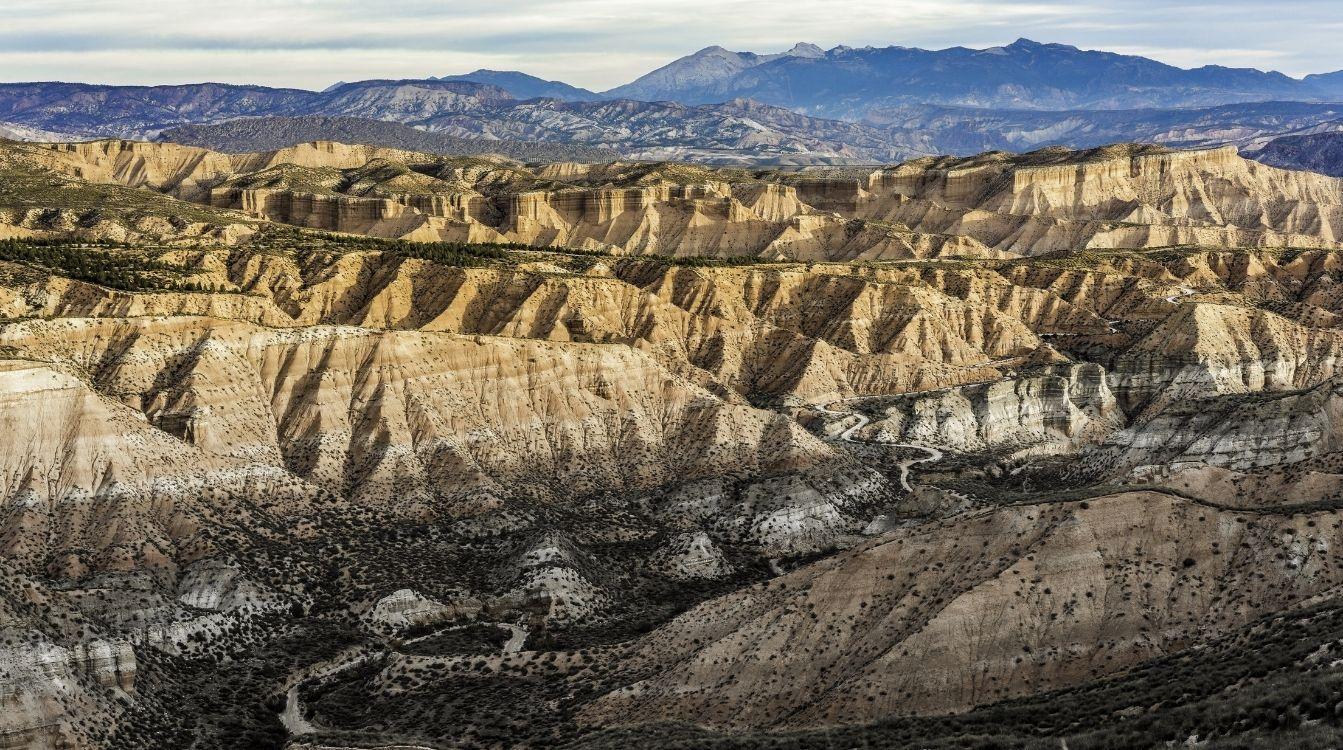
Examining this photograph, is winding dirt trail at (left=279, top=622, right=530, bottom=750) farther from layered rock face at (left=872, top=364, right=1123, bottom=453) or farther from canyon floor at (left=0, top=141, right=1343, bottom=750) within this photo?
layered rock face at (left=872, top=364, right=1123, bottom=453)

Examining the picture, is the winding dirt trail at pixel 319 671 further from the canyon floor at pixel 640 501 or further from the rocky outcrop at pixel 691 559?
the rocky outcrop at pixel 691 559

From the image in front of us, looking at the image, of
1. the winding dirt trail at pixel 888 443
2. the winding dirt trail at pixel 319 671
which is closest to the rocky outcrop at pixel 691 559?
the winding dirt trail at pixel 319 671

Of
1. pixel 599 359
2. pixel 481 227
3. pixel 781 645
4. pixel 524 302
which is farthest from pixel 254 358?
pixel 481 227

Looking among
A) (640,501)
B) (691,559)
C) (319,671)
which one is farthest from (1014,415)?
(319,671)

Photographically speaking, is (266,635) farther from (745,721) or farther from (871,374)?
(871,374)

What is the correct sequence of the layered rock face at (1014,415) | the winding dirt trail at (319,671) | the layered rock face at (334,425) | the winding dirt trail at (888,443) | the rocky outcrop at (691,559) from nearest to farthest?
the winding dirt trail at (319,671)
the layered rock face at (334,425)
the rocky outcrop at (691,559)
the winding dirt trail at (888,443)
the layered rock face at (1014,415)

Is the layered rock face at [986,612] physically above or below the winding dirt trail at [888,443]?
above

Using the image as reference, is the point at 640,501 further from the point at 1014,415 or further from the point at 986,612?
the point at 986,612

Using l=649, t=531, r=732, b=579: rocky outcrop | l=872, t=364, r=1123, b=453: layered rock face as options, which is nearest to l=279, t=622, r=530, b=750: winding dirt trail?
l=649, t=531, r=732, b=579: rocky outcrop
